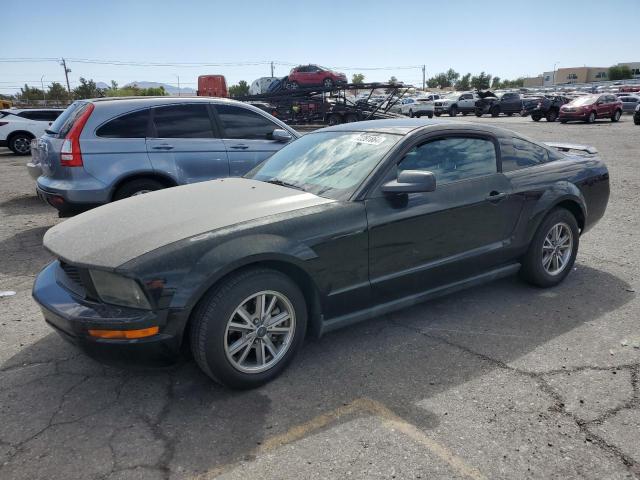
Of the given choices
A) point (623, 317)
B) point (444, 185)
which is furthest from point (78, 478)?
point (623, 317)

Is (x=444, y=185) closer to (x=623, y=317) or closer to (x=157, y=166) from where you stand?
(x=623, y=317)

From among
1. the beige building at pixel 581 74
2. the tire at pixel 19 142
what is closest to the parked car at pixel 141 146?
the tire at pixel 19 142

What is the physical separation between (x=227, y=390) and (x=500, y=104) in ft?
125

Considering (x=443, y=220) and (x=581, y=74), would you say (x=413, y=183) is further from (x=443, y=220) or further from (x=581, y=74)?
(x=581, y=74)

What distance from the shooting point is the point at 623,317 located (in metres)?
3.88

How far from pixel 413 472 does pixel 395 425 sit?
13.7 inches

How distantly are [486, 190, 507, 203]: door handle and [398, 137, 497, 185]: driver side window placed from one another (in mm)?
181

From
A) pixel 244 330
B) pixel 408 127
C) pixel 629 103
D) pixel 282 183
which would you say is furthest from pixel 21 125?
pixel 629 103

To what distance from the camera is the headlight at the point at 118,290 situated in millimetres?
2615

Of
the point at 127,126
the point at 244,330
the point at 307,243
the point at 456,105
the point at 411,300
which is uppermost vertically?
the point at 456,105

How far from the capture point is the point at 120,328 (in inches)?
102

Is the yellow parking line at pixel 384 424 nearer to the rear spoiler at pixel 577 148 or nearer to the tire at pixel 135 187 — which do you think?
the rear spoiler at pixel 577 148

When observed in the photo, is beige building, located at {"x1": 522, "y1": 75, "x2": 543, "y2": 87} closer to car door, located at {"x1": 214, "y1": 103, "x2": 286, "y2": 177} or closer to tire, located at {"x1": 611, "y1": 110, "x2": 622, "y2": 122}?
tire, located at {"x1": 611, "y1": 110, "x2": 622, "y2": 122}

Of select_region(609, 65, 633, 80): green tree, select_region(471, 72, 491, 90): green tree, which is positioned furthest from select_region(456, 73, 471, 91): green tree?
select_region(609, 65, 633, 80): green tree
